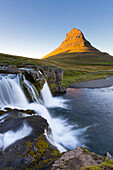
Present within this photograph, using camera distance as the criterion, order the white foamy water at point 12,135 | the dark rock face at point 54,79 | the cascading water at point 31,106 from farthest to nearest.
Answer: the dark rock face at point 54,79, the cascading water at point 31,106, the white foamy water at point 12,135

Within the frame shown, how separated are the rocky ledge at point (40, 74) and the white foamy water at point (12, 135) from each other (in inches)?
411

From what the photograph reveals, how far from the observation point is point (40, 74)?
59.6 feet

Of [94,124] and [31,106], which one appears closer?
[94,124]

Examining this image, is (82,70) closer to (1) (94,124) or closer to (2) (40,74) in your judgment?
(2) (40,74)

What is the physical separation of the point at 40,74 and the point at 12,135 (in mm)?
13785

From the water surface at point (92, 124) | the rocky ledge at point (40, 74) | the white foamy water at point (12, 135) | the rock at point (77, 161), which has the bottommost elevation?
the water surface at point (92, 124)

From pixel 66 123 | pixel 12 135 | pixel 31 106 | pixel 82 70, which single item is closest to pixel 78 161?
pixel 12 135

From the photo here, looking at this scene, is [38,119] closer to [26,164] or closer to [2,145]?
[2,145]

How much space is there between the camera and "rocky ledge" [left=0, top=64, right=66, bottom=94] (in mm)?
15100

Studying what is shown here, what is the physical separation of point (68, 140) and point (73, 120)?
3454 millimetres

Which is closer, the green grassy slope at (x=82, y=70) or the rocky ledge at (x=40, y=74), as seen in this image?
the rocky ledge at (x=40, y=74)

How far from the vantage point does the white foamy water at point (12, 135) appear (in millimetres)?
4887

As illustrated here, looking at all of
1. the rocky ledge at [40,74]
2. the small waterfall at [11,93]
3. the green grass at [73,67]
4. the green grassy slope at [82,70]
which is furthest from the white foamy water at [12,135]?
the green grassy slope at [82,70]

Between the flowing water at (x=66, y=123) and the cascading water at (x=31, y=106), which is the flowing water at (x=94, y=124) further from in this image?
the cascading water at (x=31, y=106)
